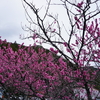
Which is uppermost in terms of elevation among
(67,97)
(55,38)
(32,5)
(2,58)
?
(32,5)

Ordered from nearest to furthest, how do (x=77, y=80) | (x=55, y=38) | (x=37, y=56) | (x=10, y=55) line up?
(x=77, y=80), (x=55, y=38), (x=10, y=55), (x=37, y=56)

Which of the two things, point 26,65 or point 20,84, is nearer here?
point 20,84

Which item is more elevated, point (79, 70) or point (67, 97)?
point (79, 70)

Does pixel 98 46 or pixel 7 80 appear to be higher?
pixel 98 46

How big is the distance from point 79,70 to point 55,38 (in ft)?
7.90

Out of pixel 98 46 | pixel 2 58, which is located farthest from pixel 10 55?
pixel 98 46

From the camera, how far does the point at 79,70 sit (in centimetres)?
487

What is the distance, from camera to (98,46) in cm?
627

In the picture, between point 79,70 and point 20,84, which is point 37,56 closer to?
point 20,84

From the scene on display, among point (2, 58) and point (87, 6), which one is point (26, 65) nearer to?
point (2, 58)

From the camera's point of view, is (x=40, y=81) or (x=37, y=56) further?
(x=37, y=56)

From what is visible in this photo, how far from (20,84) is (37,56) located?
10.1ft

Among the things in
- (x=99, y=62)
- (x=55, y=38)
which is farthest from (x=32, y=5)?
(x=99, y=62)

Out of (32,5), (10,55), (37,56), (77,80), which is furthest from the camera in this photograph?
(37,56)
